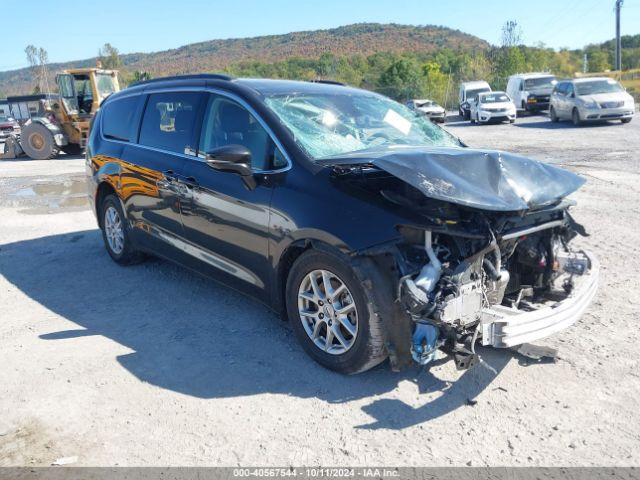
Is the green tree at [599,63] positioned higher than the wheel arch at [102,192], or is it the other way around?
the green tree at [599,63]

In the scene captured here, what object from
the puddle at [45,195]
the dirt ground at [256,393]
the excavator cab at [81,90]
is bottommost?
the dirt ground at [256,393]

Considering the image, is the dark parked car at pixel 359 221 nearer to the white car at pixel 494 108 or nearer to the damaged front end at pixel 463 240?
the damaged front end at pixel 463 240

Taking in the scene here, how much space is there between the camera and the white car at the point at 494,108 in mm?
25719

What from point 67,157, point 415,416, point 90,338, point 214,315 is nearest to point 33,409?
point 90,338

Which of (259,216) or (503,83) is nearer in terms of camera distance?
(259,216)

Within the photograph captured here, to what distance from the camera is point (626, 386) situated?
3.51m

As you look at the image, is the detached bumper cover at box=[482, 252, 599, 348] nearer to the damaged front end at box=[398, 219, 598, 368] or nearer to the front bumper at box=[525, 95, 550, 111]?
the damaged front end at box=[398, 219, 598, 368]

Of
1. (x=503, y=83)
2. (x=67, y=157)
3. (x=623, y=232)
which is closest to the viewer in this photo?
(x=623, y=232)

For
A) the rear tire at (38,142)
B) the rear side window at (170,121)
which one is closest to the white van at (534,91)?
the rear tire at (38,142)

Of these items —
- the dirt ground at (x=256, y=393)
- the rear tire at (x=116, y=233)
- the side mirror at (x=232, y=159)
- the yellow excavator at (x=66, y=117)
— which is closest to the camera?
the dirt ground at (x=256, y=393)

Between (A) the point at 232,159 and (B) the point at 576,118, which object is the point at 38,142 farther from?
(B) the point at 576,118

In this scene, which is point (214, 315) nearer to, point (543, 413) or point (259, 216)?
point (259, 216)

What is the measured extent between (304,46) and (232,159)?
4690 inches

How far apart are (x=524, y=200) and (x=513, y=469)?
5.07 feet
